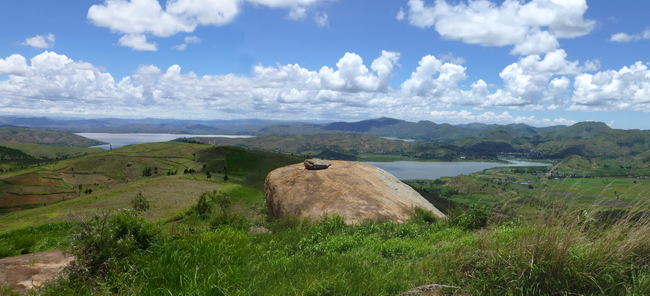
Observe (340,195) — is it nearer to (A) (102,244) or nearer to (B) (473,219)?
(B) (473,219)

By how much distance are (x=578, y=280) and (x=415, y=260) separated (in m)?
3.17

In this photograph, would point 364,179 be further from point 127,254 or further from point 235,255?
point 127,254

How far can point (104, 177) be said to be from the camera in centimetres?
13588

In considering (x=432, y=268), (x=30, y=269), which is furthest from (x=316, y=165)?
(x=30, y=269)

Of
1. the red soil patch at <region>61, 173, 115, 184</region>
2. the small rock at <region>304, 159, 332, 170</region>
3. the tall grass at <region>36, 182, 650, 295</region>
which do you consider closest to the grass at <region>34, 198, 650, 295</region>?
the tall grass at <region>36, 182, 650, 295</region>

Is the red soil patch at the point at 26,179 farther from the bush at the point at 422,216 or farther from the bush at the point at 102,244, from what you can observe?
the bush at the point at 422,216

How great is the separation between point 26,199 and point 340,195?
133334 mm

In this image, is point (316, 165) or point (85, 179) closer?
point (316, 165)

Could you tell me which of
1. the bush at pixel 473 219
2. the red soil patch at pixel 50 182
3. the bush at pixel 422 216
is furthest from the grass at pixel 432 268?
the red soil patch at pixel 50 182

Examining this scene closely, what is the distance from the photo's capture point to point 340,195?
16.0 m

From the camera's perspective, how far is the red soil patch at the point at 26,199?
99.5 m

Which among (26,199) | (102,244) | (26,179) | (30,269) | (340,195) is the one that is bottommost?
(26,199)

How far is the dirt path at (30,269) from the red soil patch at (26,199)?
12719cm

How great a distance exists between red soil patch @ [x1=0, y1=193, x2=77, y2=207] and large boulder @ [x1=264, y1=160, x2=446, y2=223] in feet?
399
